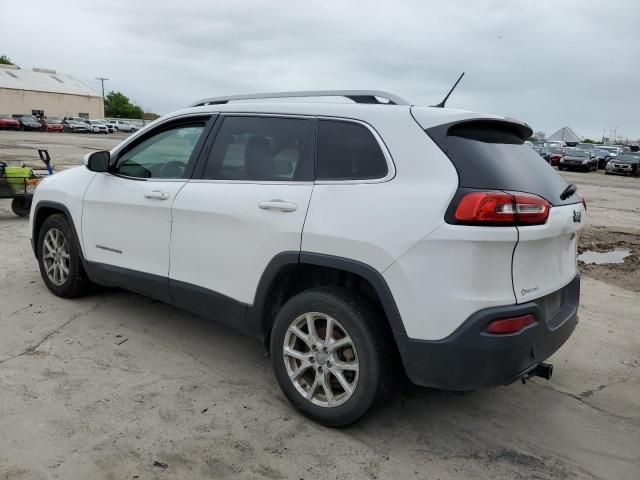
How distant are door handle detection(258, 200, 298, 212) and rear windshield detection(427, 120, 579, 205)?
840mm

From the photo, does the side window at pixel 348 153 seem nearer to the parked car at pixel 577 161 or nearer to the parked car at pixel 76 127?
the parked car at pixel 577 161

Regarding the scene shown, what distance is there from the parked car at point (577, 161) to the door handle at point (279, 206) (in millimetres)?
33172

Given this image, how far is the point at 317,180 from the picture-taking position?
10.0 ft

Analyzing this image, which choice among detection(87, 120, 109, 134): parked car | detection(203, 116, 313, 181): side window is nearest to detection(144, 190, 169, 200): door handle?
detection(203, 116, 313, 181): side window

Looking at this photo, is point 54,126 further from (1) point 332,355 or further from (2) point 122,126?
(1) point 332,355

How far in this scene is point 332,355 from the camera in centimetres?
295

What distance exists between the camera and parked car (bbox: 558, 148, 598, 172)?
3231 centimetres

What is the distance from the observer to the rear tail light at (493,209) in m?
2.52

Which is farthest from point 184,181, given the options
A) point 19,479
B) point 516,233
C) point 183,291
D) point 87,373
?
point 516,233

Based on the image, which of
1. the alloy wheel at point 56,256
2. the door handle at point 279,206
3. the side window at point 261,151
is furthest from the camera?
the alloy wheel at point 56,256

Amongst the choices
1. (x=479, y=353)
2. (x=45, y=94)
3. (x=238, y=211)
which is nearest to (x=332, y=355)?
(x=479, y=353)

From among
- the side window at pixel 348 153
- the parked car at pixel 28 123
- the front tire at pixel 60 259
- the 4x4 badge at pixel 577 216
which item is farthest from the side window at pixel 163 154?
the parked car at pixel 28 123

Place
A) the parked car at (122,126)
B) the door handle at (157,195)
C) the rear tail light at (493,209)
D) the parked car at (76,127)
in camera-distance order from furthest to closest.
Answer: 1. the parked car at (122,126)
2. the parked car at (76,127)
3. the door handle at (157,195)
4. the rear tail light at (493,209)

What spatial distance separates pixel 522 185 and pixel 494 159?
0.19 m
